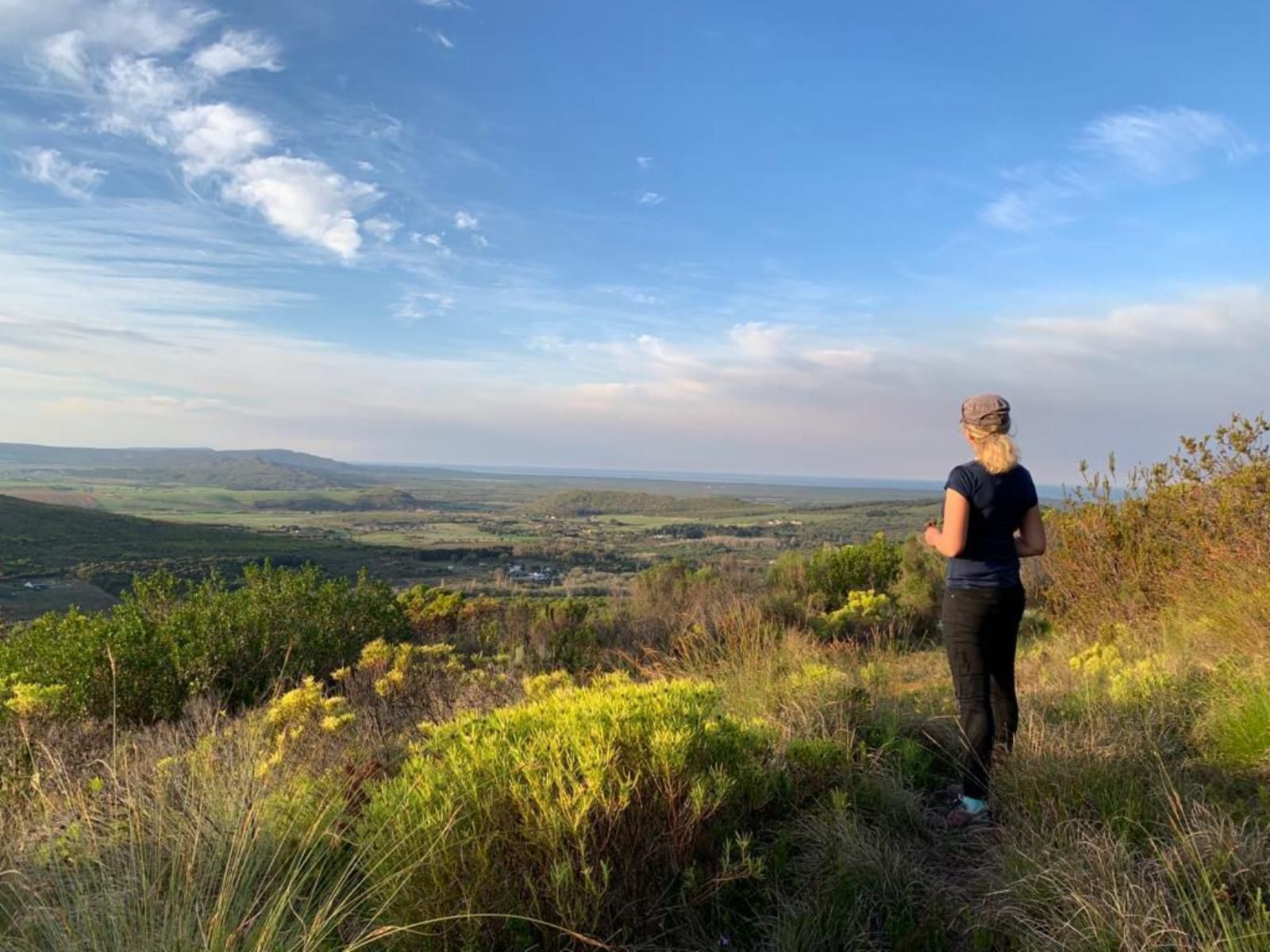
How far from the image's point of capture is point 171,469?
151 m

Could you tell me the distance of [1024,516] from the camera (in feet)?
11.6

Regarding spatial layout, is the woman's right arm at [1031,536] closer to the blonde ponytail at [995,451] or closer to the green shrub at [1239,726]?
the blonde ponytail at [995,451]

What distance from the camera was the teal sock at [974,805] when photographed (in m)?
3.28

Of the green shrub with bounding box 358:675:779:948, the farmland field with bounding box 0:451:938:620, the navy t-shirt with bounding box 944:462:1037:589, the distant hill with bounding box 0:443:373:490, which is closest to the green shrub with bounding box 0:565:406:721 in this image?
the green shrub with bounding box 358:675:779:948

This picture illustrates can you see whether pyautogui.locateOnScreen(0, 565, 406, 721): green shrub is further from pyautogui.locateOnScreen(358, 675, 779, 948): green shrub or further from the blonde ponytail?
the blonde ponytail

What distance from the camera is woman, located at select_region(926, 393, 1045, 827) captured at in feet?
11.1

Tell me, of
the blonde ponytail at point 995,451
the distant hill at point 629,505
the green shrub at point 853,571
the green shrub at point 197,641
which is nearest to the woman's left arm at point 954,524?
the blonde ponytail at point 995,451

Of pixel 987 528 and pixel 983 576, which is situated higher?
pixel 987 528

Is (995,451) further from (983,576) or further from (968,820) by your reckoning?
(968,820)

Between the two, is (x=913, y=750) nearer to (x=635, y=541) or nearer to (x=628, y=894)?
(x=628, y=894)

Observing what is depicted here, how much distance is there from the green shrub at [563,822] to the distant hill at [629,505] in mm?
68000

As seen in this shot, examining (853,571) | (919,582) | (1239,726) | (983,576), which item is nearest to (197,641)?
(983,576)

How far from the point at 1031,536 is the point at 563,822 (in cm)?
263

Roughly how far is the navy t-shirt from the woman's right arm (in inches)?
4.4
